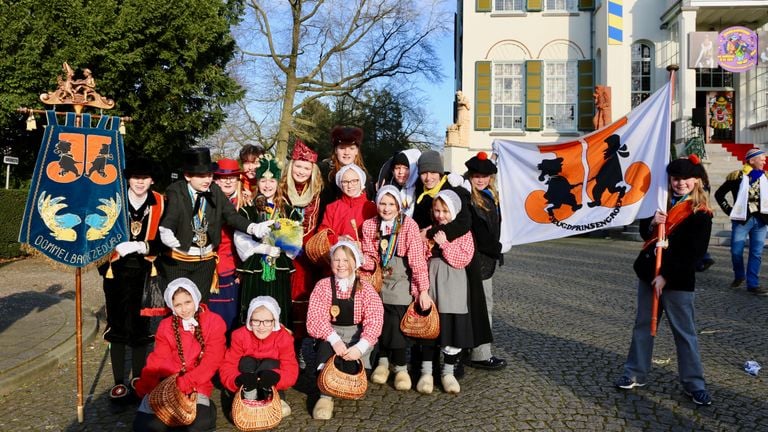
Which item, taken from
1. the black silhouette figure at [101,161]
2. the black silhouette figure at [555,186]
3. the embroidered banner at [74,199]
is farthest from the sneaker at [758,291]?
the black silhouette figure at [101,161]

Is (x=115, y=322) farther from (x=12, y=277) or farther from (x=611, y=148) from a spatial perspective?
(x=12, y=277)

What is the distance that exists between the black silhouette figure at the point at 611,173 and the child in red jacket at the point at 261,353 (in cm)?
280

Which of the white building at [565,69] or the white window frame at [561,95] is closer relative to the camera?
the white building at [565,69]

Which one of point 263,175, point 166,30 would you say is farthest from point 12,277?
point 263,175

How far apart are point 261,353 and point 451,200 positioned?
5.53 ft

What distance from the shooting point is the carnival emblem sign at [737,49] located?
18703 millimetres

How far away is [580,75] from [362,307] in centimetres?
1928

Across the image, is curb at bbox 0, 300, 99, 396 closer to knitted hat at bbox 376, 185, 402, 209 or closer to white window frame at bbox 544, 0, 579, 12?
knitted hat at bbox 376, 185, 402, 209

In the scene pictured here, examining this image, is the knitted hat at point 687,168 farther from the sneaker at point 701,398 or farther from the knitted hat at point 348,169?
the knitted hat at point 348,169

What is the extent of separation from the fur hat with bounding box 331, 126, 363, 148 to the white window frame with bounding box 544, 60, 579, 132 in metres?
17.7

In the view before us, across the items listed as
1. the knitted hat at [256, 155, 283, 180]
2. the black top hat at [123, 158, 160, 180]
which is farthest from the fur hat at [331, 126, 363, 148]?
the black top hat at [123, 158, 160, 180]

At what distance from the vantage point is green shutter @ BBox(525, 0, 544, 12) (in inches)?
830

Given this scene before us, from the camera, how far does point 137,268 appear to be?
424 cm

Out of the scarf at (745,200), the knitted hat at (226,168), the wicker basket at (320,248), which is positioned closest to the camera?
the wicker basket at (320,248)
